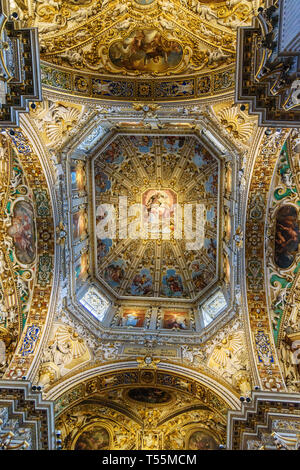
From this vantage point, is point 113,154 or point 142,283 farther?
point 142,283

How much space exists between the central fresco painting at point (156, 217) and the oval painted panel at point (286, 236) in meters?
3.91

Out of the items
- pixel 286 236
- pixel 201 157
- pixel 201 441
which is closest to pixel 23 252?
pixel 201 157

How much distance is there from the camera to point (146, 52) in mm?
11781

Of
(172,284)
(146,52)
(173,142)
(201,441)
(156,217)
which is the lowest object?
(201,441)

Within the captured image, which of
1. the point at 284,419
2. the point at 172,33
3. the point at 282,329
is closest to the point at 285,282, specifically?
the point at 282,329

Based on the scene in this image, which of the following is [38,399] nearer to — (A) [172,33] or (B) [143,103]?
(B) [143,103]

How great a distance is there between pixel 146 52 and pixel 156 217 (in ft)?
28.8

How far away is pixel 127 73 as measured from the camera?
12219mm

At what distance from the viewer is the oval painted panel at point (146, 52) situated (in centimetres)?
1132

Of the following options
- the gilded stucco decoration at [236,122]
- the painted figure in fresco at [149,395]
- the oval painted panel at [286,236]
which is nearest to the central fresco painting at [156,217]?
the oval painted panel at [286,236]

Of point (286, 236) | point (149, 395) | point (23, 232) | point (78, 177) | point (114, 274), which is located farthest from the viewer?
point (114, 274)

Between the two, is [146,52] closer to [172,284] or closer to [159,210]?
[159,210]

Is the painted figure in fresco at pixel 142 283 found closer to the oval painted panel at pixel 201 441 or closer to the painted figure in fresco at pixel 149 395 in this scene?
the painted figure in fresco at pixel 149 395

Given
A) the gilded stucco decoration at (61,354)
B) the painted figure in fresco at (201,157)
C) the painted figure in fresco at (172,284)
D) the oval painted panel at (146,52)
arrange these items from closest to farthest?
the oval painted panel at (146,52) < the gilded stucco decoration at (61,354) < the painted figure in fresco at (201,157) < the painted figure in fresco at (172,284)
